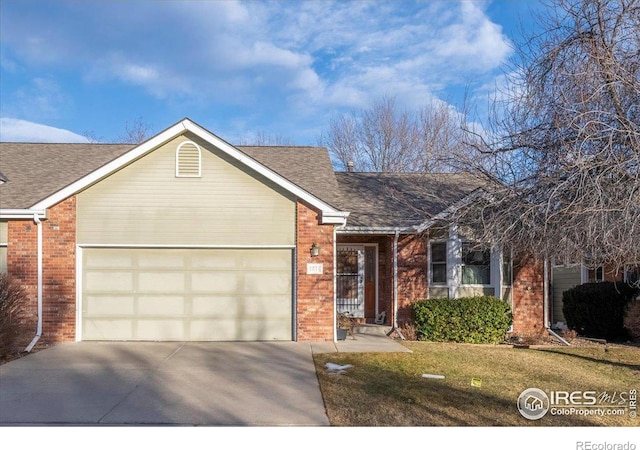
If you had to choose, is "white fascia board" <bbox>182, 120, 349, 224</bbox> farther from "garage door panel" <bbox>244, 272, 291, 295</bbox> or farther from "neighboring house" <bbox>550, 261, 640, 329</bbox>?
"neighboring house" <bbox>550, 261, 640, 329</bbox>

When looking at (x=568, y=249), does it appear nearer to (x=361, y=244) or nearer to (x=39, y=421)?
(x=361, y=244)

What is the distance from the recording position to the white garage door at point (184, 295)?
1173cm

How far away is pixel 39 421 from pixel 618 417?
23.7 feet

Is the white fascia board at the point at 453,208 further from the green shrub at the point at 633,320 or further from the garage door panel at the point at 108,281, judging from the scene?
the garage door panel at the point at 108,281

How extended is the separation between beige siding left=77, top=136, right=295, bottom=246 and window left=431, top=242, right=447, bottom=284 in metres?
4.13

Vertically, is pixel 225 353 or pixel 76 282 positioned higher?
pixel 76 282

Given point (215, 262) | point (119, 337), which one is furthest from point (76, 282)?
point (215, 262)

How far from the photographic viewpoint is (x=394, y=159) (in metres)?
29.4

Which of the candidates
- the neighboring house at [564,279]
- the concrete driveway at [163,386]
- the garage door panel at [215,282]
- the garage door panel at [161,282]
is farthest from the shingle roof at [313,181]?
the neighboring house at [564,279]

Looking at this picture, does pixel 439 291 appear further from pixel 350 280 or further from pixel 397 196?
pixel 397 196

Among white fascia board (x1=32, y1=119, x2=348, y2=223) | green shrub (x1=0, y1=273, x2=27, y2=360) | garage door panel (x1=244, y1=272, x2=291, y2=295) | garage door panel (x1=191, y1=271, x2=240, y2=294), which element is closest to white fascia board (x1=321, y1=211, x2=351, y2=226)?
white fascia board (x1=32, y1=119, x2=348, y2=223)

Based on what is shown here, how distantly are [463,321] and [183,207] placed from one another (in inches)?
277

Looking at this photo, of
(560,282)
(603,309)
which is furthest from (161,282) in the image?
(560,282)

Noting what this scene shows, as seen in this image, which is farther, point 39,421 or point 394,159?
point 394,159
